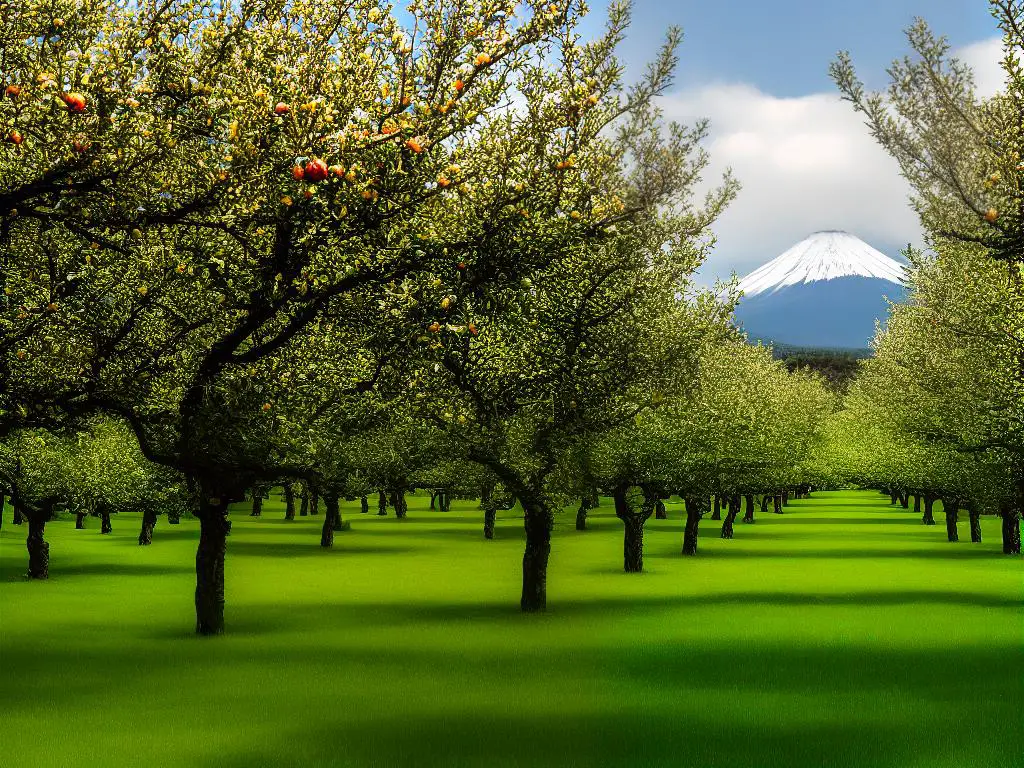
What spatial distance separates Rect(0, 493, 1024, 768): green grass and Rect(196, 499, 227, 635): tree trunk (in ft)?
2.48

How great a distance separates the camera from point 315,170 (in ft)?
40.7

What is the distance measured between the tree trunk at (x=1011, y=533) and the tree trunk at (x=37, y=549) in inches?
2106

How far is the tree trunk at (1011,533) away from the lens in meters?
64.1

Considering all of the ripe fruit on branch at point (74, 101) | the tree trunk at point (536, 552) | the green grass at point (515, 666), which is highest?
the ripe fruit on branch at point (74, 101)


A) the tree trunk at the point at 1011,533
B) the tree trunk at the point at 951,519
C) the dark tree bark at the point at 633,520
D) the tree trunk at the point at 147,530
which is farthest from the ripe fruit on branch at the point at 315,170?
the tree trunk at the point at 951,519

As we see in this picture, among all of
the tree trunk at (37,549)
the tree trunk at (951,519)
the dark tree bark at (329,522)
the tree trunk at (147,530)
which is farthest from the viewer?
the tree trunk at (951,519)

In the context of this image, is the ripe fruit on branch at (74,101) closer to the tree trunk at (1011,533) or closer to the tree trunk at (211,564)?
the tree trunk at (211,564)

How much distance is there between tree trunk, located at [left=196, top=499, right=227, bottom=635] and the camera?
29.5 meters

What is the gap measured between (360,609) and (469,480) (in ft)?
89.8

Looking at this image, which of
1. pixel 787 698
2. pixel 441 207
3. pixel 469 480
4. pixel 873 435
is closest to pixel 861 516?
pixel 873 435

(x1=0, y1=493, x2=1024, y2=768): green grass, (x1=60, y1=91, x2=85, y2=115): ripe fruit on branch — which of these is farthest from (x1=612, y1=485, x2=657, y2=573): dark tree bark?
(x1=60, y1=91, x2=85, y2=115): ripe fruit on branch

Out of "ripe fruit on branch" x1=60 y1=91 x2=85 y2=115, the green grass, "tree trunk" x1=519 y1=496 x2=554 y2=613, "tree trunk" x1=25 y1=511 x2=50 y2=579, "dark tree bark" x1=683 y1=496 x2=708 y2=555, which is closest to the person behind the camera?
"ripe fruit on branch" x1=60 y1=91 x2=85 y2=115

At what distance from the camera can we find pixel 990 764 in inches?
706

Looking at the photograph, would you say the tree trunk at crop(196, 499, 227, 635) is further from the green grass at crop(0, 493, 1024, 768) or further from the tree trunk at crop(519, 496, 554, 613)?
the tree trunk at crop(519, 496, 554, 613)
